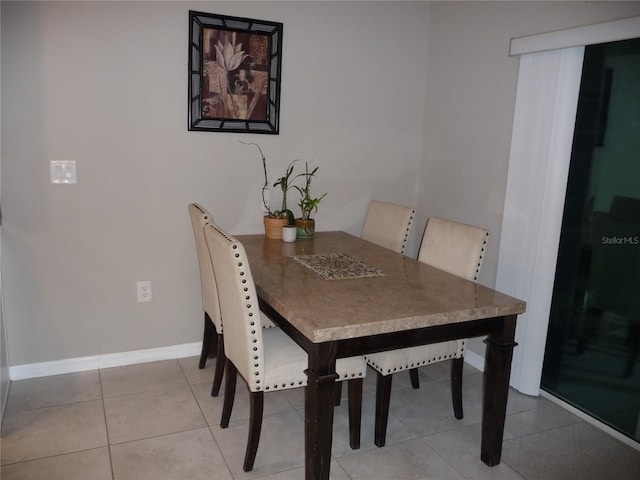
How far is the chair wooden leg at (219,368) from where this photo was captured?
2533 mm

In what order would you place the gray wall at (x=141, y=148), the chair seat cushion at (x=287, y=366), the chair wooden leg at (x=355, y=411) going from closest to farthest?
the chair seat cushion at (x=287, y=366)
the chair wooden leg at (x=355, y=411)
the gray wall at (x=141, y=148)

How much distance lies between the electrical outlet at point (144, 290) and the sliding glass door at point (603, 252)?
2.26 metres

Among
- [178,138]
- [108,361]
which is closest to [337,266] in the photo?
[178,138]

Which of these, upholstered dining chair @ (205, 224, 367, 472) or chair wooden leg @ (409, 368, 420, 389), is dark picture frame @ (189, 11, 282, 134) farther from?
chair wooden leg @ (409, 368, 420, 389)

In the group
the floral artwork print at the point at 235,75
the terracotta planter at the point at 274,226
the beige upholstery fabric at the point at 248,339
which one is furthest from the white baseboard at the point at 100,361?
the floral artwork print at the point at 235,75

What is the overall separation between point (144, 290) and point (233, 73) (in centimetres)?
135

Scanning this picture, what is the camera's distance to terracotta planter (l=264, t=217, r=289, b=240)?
2.97 meters

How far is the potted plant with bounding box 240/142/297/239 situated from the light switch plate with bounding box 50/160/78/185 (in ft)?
3.31

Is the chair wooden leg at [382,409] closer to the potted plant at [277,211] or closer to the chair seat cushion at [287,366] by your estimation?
the chair seat cushion at [287,366]

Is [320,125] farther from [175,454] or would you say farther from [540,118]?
[175,454]

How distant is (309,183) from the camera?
3.33 meters

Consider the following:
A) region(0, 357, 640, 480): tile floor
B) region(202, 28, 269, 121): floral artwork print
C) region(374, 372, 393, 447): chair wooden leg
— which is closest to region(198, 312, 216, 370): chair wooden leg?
region(0, 357, 640, 480): tile floor

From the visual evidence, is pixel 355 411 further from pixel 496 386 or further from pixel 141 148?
pixel 141 148

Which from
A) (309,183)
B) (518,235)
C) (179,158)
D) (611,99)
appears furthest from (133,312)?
(611,99)
